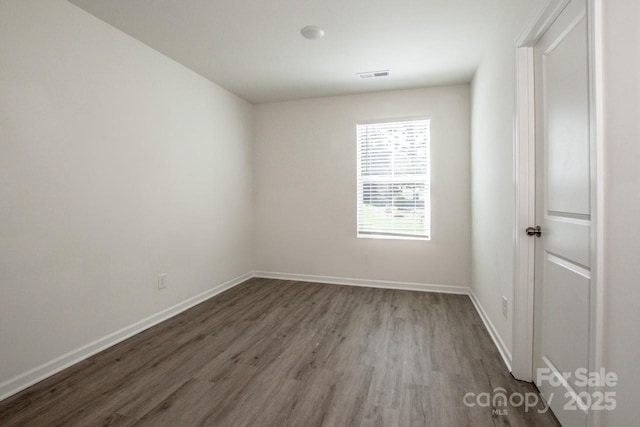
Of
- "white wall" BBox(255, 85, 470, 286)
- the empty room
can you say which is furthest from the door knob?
"white wall" BBox(255, 85, 470, 286)

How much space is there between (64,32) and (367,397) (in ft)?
10.4

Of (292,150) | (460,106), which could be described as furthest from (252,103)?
(460,106)

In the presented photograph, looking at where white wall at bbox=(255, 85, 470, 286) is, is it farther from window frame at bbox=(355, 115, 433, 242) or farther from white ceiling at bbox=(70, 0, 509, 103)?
white ceiling at bbox=(70, 0, 509, 103)

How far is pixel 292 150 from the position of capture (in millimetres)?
4316

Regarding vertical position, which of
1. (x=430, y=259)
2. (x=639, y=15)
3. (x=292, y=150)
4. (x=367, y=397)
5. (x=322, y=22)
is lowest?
(x=367, y=397)

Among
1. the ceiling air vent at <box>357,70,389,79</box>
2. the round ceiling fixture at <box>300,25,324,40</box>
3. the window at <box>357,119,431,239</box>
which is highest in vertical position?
the ceiling air vent at <box>357,70,389,79</box>

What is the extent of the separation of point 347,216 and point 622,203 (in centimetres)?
317

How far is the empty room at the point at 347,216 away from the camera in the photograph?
52.8 inches

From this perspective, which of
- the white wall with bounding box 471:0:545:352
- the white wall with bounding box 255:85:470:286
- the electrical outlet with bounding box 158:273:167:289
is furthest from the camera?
the white wall with bounding box 255:85:470:286

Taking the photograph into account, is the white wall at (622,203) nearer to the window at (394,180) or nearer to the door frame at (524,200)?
the door frame at (524,200)

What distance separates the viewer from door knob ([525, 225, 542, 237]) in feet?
5.87

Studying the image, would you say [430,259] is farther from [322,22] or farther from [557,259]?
[322,22]

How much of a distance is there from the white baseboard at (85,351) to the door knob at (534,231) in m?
3.13

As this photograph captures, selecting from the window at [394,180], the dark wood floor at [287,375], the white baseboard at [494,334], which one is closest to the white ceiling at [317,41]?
the window at [394,180]
